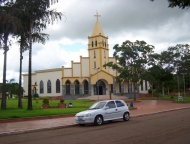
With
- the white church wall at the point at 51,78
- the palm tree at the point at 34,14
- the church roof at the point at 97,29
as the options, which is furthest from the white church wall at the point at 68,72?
the palm tree at the point at 34,14

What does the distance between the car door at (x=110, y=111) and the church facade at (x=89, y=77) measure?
39.4 meters

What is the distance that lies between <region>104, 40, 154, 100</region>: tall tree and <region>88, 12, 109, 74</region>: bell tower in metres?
15.9

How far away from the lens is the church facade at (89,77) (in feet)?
193

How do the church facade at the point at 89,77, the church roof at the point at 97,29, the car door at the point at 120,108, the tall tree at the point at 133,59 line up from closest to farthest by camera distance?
the car door at the point at 120,108, the tall tree at the point at 133,59, the church facade at the point at 89,77, the church roof at the point at 97,29

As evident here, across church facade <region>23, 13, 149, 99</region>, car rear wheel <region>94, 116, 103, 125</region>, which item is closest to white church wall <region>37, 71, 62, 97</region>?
church facade <region>23, 13, 149, 99</region>

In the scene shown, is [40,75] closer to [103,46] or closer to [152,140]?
[103,46]

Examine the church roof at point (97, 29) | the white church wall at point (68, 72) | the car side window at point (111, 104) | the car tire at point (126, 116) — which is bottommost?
the car tire at point (126, 116)

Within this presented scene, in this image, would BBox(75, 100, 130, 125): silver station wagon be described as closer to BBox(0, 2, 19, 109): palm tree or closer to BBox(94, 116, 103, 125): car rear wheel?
BBox(94, 116, 103, 125): car rear wheel

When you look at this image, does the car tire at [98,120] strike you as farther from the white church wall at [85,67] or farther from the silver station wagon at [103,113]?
the white church wall at [85,67]

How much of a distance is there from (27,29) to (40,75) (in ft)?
144

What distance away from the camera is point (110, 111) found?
16.3m

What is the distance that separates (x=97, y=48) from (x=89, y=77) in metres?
7.52

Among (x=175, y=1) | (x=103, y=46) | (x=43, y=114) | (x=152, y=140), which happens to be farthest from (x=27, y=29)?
(x=103, y=46)

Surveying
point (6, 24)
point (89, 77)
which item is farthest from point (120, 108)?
point (89, 77)
